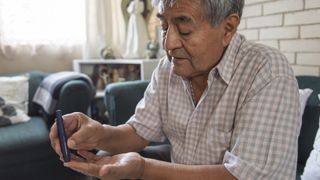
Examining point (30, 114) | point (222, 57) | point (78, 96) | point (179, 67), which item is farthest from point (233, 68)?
point (30, 114)

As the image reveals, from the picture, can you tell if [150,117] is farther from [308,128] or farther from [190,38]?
[308,128]

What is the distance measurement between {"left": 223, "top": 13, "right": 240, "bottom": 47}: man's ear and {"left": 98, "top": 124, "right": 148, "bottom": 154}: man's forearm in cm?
43

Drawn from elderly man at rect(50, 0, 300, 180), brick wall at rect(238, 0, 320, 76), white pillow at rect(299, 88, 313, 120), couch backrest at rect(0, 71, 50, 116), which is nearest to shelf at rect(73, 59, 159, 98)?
couch backrest at rect(0, 71, 50, 116)

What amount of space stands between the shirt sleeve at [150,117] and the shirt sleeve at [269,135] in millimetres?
357

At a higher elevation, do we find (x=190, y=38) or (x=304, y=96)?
(x=190, y=38)

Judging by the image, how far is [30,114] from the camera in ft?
7.95

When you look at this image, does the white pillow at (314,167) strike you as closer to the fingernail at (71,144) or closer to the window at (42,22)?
the fingernail at (71,144)

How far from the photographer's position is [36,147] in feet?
6.38

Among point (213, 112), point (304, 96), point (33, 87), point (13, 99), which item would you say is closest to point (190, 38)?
point (213, 112)

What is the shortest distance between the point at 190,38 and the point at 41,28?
220cm

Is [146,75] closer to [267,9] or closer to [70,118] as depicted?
[267,9]

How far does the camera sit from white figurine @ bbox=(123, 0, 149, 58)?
278 cm

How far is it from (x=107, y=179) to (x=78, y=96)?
1.43m

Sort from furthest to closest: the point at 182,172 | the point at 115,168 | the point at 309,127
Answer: the point at 309,127 < the point at 182,172 < the point at 115,168
